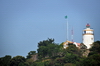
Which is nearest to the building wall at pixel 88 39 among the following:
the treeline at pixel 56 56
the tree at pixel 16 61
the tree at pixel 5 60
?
the treeline at pixel 56 56

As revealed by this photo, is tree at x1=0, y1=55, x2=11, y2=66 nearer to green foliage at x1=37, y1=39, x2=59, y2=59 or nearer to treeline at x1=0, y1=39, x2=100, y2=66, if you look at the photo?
treeline at x1=0, y1=39, x2=100, y2=66

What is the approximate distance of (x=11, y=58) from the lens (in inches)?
3927

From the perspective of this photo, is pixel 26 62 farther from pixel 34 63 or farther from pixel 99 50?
pixel 99 50

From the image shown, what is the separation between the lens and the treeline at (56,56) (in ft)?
298

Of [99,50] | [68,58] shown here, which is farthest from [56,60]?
[99,50]

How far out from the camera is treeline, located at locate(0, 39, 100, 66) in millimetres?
90750

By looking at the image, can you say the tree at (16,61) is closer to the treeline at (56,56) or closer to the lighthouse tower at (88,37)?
the treeline at (56,56)

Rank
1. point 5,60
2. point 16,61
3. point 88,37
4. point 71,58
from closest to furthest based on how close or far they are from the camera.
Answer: point 71,58 → point 16,61 → point 88,37 → point 5,60

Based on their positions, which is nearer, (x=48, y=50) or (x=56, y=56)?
(x=56, y=56)

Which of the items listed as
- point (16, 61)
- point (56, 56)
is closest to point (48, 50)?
point (56, 56)

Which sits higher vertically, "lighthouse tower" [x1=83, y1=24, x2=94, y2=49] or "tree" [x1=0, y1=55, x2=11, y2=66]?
"lighthouse tower" [x1=83, y1=24, x2=94, y2=49]

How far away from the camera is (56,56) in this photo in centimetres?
9669

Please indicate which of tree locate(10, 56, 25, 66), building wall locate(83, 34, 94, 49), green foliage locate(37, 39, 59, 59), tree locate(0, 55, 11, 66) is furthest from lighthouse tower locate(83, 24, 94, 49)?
tree locate(0, 55, 11, 66)

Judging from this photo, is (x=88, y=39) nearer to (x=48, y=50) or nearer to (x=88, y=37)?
(x=88, y=37)
